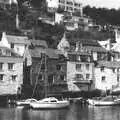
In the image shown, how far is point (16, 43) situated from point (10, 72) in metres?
22.8

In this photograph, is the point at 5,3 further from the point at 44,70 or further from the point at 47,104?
the point at 47,104

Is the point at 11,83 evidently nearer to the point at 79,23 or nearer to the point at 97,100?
the point at 97,100

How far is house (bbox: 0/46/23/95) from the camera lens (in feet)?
309

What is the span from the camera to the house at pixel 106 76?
4316 inches

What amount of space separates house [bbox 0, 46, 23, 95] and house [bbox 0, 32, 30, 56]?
55.6 ft

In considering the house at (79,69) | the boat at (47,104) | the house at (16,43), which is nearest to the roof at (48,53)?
the house at (79,69)

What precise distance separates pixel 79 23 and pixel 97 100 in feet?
298

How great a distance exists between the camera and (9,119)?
62.3 meters

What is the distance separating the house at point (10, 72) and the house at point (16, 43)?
1693 centimetres

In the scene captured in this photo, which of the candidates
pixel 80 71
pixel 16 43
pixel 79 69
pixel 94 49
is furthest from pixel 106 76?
pixel 16 43

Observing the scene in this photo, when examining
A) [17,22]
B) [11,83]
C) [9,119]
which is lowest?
[9,119]

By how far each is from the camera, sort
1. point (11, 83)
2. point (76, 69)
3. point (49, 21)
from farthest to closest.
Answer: point (49, 21)
point (76, 69)
point (11, 83)

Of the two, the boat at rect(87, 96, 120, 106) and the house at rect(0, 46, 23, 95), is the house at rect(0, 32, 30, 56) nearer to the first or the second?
the house at rect(0, 46, 23, 95)

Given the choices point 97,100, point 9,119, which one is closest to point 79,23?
point 97,100
